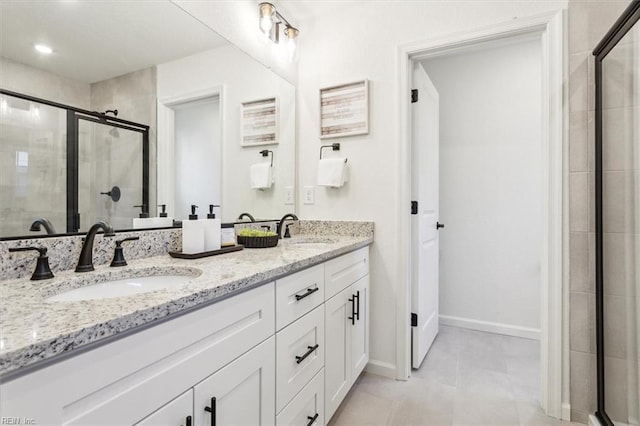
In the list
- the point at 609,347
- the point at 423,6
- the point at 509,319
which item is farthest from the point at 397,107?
the point at 509,319

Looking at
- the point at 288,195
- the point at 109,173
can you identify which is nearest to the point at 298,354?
the point at 109,173

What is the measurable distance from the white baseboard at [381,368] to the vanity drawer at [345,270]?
580 mm

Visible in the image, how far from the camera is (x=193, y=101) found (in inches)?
59.4

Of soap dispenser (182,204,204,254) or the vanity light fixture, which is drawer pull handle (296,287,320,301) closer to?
soap dispenser (182,204,204,254)

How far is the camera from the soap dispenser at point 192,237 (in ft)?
4.15

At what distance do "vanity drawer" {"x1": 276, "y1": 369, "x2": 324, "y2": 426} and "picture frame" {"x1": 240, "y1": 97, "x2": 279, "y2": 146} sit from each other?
1.33 metres

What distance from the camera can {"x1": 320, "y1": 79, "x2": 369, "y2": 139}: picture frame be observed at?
6.61ft

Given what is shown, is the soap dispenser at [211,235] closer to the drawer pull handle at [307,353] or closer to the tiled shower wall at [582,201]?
the drawer pull handle at [307,353]

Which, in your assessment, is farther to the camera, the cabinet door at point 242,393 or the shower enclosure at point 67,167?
the shower enclosure at point 67,167

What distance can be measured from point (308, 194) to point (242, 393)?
1.48 metres

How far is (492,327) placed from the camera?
268cm

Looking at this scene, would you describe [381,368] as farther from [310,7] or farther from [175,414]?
[310,7]

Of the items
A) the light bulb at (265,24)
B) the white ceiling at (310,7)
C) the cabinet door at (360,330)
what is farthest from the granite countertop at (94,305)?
the white ceiling at (310,7)

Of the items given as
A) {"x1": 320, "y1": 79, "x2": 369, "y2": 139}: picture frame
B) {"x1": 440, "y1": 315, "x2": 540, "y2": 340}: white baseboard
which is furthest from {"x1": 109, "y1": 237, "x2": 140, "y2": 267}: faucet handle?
{"x1": 440, "y1": 315, "x2": 540, "y2": 340}: white baseboard
